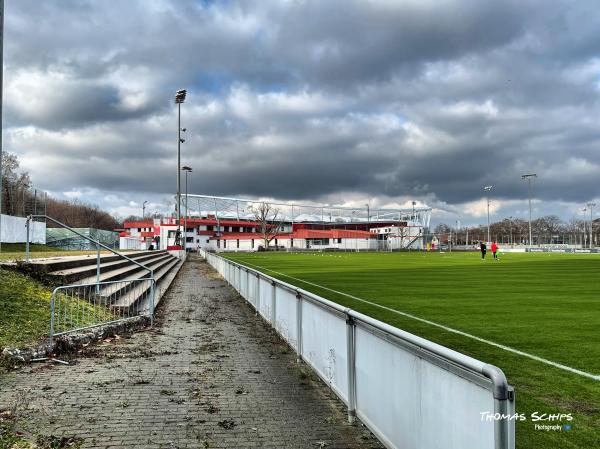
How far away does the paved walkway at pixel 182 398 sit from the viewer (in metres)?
4.67

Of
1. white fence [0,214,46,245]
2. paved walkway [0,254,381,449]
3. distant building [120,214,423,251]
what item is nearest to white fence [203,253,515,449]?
paved walkway [0,254,381,449]

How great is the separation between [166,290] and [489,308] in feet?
36.7

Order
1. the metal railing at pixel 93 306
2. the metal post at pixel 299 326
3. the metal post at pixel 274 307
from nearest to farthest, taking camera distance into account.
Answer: the metal post at pixel 299 326 → the metal railing at pixel 93 306 → the metal post at pixel 274 307

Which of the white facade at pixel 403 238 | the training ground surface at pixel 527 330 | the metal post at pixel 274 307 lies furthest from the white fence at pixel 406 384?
the white facade at pixel 403 238

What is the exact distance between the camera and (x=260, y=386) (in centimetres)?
643

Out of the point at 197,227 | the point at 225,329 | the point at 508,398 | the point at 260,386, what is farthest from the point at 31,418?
the point at 197,227

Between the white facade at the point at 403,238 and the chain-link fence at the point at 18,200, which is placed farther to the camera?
the white facade at the point at 403,238

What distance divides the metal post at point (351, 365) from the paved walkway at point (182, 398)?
0.16 meters

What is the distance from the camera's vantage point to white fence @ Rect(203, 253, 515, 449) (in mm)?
2541

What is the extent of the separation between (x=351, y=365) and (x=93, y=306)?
7.23 meters

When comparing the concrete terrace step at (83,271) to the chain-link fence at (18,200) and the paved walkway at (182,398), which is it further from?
the chain-link fence at (18,200)

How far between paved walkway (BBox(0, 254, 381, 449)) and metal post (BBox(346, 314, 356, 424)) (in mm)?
160

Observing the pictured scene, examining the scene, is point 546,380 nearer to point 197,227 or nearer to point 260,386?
point 260,386

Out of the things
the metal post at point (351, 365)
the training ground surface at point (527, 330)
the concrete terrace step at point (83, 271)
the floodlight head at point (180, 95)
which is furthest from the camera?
the floodlight head at point (180, 95)
